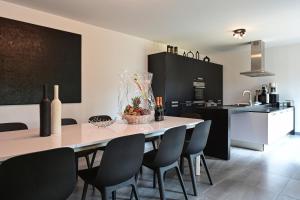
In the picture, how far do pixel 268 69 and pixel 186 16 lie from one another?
362 cm

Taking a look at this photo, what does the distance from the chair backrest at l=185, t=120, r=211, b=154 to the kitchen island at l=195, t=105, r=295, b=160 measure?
1.29 metres

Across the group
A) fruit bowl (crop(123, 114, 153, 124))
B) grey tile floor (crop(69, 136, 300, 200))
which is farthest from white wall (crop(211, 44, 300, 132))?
fruit bowl (crop(123, 114, 153, 124))

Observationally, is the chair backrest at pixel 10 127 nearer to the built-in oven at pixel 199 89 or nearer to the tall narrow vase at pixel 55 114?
the tall narrow vase at pixel 55 114

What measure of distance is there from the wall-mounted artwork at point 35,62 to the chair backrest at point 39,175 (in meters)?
2.23

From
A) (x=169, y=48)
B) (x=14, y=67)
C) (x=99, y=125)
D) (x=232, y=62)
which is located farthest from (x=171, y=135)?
(x=232, y=62)

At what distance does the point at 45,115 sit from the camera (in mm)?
1625

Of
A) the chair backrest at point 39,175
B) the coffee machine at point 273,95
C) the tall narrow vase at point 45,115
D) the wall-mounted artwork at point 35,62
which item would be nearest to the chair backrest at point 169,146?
the chair backrest at point 39,175

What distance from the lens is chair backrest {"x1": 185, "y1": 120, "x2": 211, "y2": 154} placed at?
217cm

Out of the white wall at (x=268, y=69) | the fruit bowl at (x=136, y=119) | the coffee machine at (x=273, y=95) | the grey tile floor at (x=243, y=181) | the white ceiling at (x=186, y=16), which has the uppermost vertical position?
the white ceiling at (x=186, y=16)

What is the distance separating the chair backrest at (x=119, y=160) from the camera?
142 cm

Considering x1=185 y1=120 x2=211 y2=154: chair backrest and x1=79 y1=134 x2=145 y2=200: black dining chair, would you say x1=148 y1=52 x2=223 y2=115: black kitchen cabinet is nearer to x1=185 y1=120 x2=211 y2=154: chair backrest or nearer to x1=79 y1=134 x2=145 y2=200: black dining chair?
x1=185 y1=120 x2=211 y2=154: chair backrest

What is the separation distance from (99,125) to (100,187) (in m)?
0.75

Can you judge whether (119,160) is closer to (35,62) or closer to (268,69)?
(35,62)

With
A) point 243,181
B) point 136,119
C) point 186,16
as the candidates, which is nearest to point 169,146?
point 136,119
